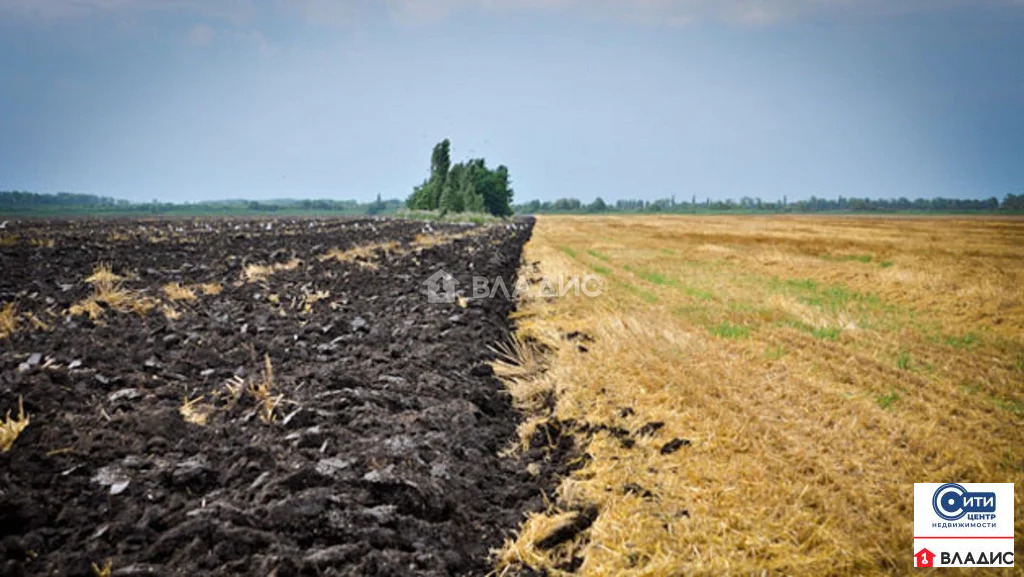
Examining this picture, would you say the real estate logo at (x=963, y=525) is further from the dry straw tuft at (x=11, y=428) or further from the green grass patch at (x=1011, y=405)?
the dry straw tuft at (x=11, y=428)

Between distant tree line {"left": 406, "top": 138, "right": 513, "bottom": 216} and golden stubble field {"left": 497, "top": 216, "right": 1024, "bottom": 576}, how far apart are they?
208 feet

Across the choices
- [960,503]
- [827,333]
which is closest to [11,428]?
[960,503]

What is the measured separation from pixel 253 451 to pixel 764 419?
4.63m

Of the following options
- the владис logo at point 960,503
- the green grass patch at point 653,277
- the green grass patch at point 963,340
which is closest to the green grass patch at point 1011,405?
the владис logo at point 960,503

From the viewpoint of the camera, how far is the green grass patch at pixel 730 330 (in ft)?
31.8

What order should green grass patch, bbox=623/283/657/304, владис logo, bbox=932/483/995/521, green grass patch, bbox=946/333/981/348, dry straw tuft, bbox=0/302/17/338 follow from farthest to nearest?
green grass patch, bbox=623/283/657/304
green grass patch, bbox=946/333/981/348
dry straw tuft, bbox=0/302/17/338
владис logo, bbox=932/483/995/521

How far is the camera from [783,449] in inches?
192

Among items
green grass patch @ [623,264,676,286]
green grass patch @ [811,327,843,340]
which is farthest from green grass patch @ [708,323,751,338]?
green grass patch @ [623,264,676,286]

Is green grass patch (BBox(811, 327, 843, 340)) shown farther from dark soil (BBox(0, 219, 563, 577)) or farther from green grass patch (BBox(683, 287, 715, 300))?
dark soil (BBox(0, 219, 563, 577))

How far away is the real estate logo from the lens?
3520mm

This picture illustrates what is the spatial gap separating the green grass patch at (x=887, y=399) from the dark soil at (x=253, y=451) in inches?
162

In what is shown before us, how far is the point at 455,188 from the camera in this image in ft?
255

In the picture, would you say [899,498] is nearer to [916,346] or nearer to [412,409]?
[412,409]

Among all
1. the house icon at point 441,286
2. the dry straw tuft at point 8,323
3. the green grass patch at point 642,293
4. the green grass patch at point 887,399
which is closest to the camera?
the dry straw tuft at point 8,323
